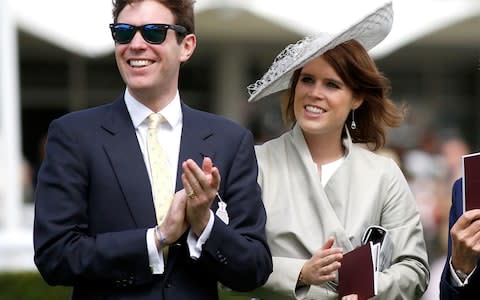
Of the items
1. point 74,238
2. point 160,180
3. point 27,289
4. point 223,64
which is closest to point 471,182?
point 160,180

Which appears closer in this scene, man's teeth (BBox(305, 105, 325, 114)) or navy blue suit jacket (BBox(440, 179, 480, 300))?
navy blue suit jacket (BBox(440, 179, 480, 300))

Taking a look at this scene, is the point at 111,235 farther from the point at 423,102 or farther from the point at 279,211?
the point at 423,102

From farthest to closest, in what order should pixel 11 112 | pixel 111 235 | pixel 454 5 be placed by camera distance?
pixel 454 5, pixel 11 112, pixel 111 235

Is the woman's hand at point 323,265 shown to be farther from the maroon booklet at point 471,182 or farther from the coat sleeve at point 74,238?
the coat sleeve at point 74,238

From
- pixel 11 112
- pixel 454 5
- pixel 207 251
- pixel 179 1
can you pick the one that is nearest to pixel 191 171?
pixel 207 251

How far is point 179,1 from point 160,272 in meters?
0.87

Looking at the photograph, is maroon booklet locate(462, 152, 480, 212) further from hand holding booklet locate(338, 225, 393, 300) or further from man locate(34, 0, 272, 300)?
man locate(34, 0, 272, 300)

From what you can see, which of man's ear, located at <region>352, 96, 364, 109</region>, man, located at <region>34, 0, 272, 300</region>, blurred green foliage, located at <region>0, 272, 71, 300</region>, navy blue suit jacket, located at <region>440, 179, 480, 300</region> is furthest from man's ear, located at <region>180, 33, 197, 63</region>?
blurred green foliage, located at <region>0, 272, 71, 300</region>

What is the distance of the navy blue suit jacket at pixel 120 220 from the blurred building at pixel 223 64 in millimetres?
5600

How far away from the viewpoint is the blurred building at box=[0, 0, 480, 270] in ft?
39.7

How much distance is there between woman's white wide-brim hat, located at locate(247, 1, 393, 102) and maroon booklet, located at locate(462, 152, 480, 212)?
673mm

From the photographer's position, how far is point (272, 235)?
398 centimetres

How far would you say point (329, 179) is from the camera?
4121 millimetres

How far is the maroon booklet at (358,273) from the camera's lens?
3.77 metres
